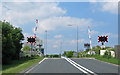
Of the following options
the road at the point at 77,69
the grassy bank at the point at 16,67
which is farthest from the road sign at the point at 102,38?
the road at the point at 77,69

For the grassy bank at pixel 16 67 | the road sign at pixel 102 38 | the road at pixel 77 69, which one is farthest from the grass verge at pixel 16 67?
the road sign at pixel 102 38

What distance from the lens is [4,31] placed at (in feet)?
101

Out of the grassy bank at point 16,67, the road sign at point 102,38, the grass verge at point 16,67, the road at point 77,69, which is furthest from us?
the road sign at point 102,38

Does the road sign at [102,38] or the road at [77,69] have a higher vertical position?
the road sign at [102,38]

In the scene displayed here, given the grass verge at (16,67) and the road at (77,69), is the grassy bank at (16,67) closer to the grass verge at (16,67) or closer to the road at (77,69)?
the grass verge at (16,67)

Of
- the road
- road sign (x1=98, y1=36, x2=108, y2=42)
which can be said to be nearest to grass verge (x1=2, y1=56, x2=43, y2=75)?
the road

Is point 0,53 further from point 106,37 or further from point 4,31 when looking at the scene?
point 106,37

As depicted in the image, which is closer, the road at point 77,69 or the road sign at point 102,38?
the road at point 77,69

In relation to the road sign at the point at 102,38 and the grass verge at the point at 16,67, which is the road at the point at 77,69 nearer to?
the grass verge at the point at 16,67

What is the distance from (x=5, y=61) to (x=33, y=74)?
14.7 metres

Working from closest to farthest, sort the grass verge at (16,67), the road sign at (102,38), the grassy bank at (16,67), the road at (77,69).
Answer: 1. the road at (77,69)
2. the grass verge at (16,67)
3. the grassy bank at (16,67)
4. the road sign at (102,38)

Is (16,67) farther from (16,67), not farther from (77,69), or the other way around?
(77,69)

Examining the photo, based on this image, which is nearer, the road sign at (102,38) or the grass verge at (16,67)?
the grass verge at (16,67)

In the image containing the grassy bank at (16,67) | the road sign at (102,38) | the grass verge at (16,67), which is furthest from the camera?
the road sign at (102,38)
